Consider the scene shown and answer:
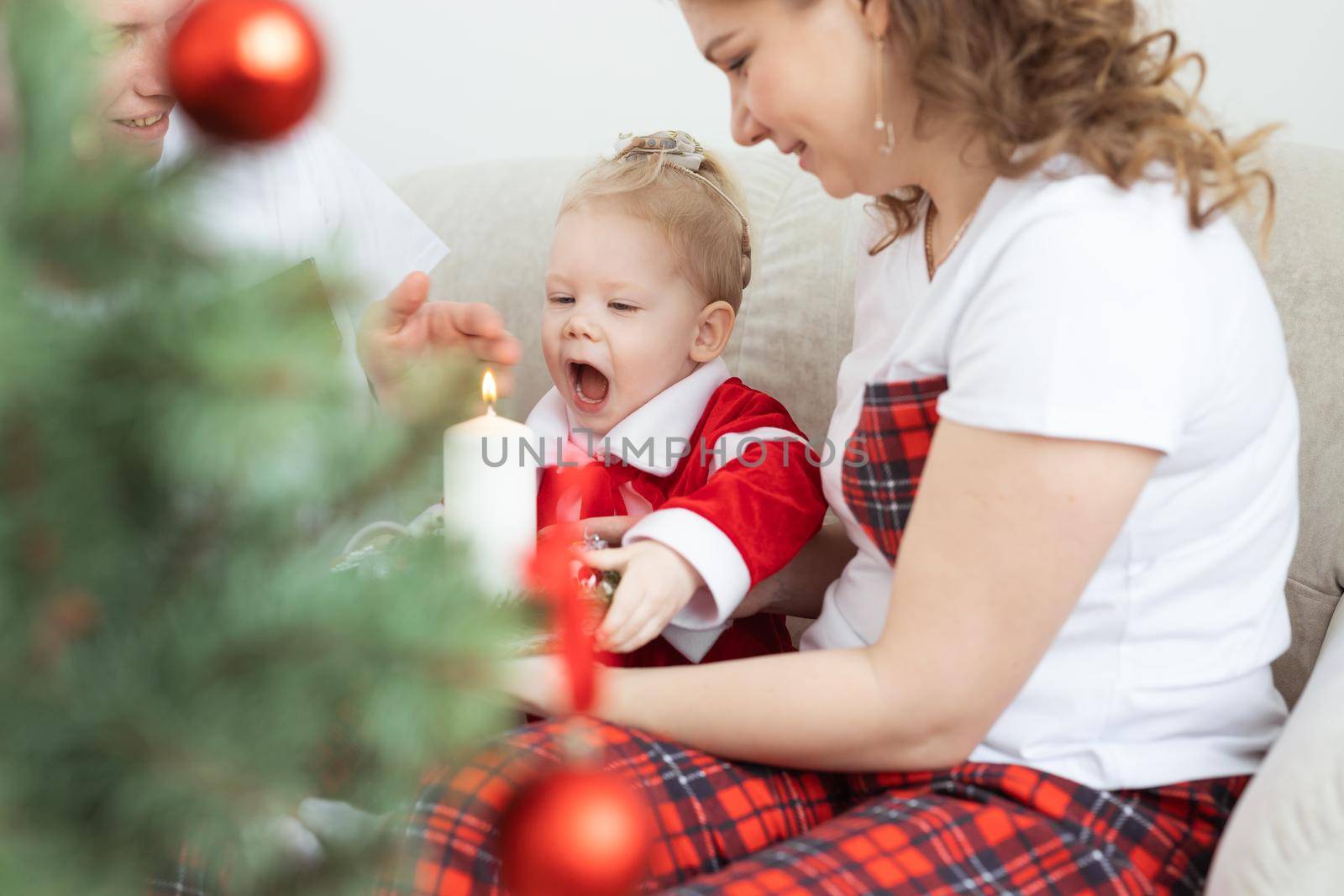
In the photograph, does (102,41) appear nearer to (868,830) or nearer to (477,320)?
(477,320)

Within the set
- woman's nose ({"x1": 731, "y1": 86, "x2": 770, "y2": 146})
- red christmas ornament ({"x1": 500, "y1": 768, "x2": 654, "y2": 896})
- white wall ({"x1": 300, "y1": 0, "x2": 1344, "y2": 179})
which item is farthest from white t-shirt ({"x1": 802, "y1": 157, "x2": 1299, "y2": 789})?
white wall ({"x1": 300, "y1": 0, "x2": 1344, "y2": 179})

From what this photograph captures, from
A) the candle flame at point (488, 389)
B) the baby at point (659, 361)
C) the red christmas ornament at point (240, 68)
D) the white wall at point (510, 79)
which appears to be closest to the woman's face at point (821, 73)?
the baby at point (659, 361)

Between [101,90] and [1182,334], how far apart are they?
743mm

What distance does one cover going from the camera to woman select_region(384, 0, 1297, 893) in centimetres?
89

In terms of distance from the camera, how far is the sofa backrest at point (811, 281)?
1.34m

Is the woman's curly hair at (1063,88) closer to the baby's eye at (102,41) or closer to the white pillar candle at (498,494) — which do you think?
the white pillar candle at (498,494)

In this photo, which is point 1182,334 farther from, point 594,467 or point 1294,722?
point 594,467

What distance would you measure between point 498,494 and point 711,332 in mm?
741

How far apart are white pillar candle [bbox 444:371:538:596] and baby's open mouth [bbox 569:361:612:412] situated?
0.58 m

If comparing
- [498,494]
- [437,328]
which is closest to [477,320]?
[437,328]

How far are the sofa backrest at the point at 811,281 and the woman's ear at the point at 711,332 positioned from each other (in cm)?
13

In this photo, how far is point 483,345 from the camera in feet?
3.68

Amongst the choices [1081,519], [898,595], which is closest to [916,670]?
[898,595]

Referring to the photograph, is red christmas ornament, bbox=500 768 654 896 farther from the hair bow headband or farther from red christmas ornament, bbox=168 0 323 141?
the hair bow headband
